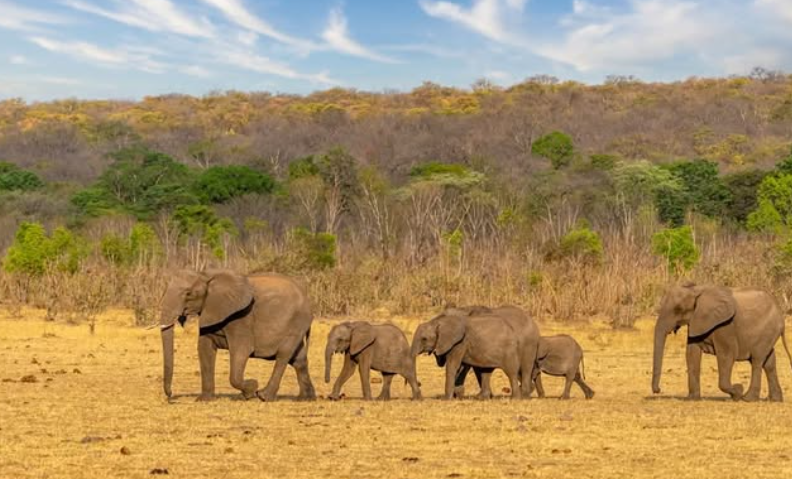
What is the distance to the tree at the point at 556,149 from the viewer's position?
250 ft

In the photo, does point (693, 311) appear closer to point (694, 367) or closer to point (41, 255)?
point (694, 367)

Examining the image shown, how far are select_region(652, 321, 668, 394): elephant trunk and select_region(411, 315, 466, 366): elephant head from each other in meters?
2.33

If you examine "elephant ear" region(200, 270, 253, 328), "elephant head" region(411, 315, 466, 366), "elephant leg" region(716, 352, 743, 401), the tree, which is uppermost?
the tree

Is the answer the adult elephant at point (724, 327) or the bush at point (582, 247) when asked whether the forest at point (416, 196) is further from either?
the adult elephant at point (724, 327)

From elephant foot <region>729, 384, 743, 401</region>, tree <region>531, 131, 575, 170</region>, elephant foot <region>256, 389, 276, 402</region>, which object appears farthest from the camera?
tree <region>531, 131, 575, 170</region>

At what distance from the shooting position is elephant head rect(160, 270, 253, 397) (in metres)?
14.4

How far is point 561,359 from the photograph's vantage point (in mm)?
16688

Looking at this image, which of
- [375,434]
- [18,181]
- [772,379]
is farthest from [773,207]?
[18,181]

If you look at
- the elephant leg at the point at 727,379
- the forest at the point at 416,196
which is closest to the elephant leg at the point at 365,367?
the elephant leg at the point at 727,379

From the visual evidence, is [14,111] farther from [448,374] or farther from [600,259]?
[448,374]

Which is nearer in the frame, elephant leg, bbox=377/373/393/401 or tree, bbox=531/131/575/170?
elephant leg, bbox=377/373/393/401

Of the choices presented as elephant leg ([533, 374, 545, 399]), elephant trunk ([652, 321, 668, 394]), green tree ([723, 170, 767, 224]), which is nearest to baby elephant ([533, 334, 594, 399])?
elephant leg ([533, 374, 545, 399])

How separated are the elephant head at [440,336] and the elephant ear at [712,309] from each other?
9.33 ft

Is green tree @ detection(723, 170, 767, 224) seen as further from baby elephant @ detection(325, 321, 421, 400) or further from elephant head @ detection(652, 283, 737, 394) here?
baby elephant @ detection(325, 321, 421, 400)
